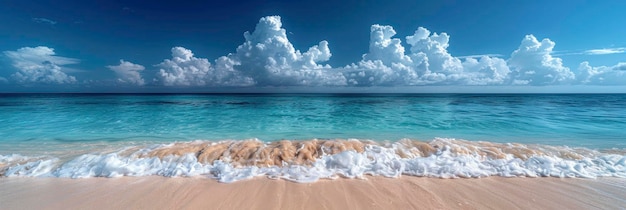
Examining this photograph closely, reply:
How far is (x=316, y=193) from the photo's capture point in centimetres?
381

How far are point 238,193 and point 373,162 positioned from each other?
2727 millimetres

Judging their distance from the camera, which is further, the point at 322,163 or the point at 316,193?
the point at 322,163

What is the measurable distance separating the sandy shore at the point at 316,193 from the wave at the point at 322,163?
242 millimetres

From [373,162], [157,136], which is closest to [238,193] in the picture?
[373,162]

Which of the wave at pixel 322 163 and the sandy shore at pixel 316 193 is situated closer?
the sandy shore at pixel 316 193

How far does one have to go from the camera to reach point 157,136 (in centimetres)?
957

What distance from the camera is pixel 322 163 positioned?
16.4ft

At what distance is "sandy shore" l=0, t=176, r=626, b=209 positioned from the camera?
11.4 ft

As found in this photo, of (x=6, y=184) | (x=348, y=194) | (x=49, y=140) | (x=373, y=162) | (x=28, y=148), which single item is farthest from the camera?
(x=49, y=140)

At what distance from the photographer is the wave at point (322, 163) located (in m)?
4.59

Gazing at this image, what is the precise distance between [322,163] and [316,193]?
1.22m

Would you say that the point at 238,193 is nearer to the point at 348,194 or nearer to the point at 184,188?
the point at 184,188

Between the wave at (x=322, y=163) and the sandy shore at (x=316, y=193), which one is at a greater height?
the wave at (x=322, y=163)

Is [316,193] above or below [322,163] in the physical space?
below
